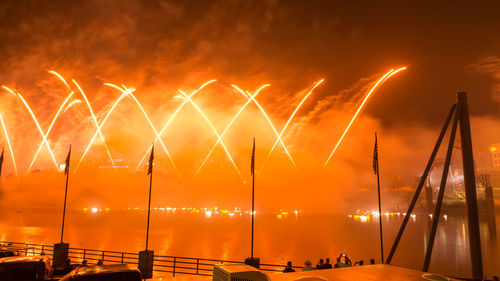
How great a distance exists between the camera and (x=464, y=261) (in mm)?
69438

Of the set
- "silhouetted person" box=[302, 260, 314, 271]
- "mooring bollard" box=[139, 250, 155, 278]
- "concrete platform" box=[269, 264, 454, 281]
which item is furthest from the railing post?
"concrete platform" box=[269, 264, 454, 281]

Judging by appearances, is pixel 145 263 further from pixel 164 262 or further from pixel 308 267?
pixel 164 262

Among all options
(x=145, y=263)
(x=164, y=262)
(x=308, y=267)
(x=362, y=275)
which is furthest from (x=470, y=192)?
(x=164, y=262)

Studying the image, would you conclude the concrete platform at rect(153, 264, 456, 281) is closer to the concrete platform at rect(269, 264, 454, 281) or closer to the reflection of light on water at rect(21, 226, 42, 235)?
the concrete platform at rect(269, 264, 454, 281)

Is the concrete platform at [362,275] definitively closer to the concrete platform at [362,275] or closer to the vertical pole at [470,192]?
the concrete platform at [362,275]

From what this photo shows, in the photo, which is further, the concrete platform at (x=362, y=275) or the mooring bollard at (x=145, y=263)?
the mooring bollard at (x=145, y=263)

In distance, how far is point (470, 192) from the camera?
52.4ft

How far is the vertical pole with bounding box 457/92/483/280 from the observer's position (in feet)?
50.1

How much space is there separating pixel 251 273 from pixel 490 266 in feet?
251

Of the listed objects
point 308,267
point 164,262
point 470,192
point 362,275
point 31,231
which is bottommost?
point 31,231

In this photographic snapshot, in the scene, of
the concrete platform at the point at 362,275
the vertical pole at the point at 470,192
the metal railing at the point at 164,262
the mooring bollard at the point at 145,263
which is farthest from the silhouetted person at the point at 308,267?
the mooring bollard at the point at 145,263

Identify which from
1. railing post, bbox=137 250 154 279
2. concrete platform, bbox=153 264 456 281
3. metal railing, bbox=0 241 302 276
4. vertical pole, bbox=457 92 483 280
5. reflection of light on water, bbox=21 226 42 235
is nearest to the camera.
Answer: concrete platform, bbox=153 264 456 281

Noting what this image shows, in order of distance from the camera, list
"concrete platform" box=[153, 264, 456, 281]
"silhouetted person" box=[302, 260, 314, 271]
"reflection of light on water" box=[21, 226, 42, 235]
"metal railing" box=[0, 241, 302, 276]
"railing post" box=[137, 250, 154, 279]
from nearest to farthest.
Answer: "concrete platform" box=[153, 264, 456, 281]
"silhouetted person" box=[302, 260, 314, 271]
"railing post" box=[137, 250, 154, 279]
"metal railing" box=[0, 241, 302, 276]
"reflection of light on water" box=[21, 226, 42, 235]

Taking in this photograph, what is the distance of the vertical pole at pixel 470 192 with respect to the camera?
50.1 ft
